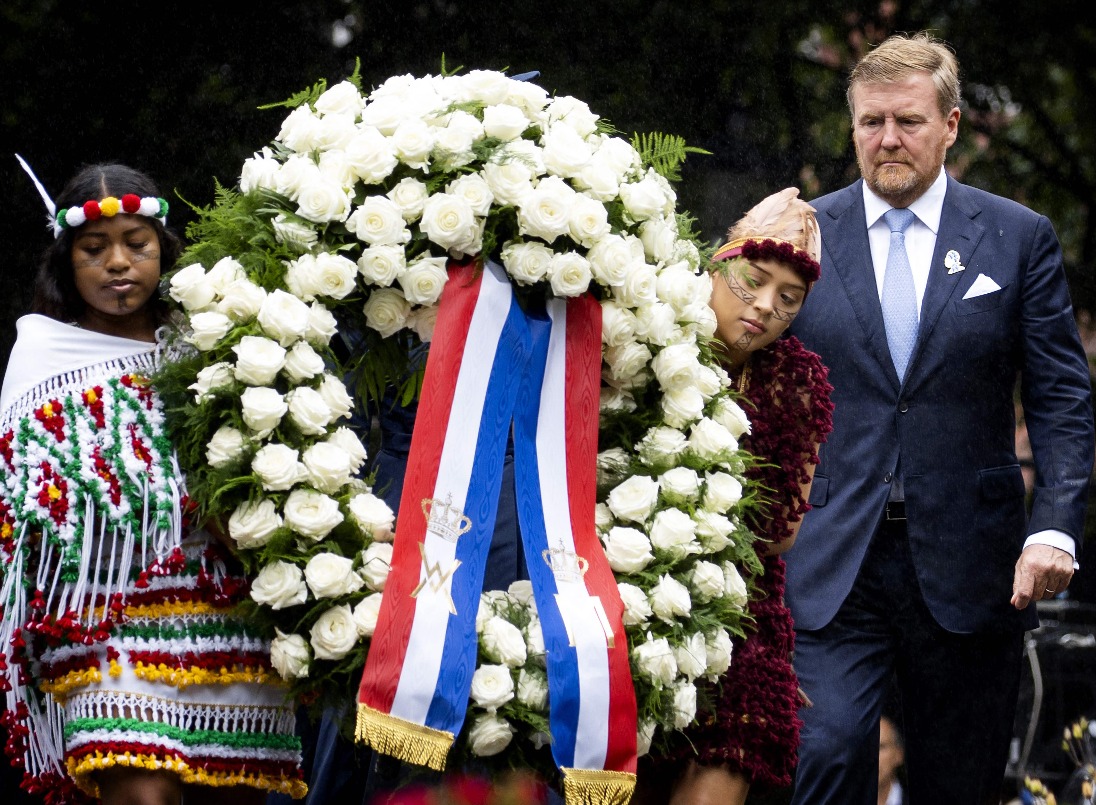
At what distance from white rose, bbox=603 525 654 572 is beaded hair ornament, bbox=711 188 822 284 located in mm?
759

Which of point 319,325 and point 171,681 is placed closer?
point 319,325

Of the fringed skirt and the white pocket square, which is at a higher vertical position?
the white pocket square

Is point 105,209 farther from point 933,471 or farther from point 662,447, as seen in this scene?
point 933,471

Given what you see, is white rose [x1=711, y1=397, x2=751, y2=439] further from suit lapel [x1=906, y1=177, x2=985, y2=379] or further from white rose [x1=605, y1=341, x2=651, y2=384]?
suit lapel [x1=906, y1=177, x2=985, y2=379]

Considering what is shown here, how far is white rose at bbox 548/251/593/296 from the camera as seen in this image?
132 inches

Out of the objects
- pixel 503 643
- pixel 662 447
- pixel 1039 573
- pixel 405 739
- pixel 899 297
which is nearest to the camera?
pixel 405 739

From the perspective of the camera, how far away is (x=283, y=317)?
10.5ft

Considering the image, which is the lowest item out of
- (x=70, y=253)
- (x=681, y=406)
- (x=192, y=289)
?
(x=681, y=406)

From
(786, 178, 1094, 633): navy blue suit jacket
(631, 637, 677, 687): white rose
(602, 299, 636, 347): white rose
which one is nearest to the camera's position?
(631, 637, 677, 687): white rose

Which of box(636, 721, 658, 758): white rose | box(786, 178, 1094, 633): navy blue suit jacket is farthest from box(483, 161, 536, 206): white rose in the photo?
box(786, 178, 1094, 633): navy blue suit jacket

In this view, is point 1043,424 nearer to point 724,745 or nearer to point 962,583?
point 962,583

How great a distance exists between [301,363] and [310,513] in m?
0.30

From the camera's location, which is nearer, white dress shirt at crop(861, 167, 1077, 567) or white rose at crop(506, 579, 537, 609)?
white rose at crop(506, 579, 537, 609)

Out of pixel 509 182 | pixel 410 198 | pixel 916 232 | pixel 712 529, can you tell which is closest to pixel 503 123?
pixel 509 182
